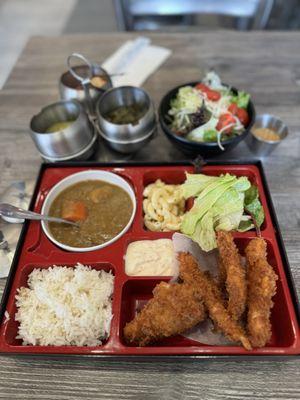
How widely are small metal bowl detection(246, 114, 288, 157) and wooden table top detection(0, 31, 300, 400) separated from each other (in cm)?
8

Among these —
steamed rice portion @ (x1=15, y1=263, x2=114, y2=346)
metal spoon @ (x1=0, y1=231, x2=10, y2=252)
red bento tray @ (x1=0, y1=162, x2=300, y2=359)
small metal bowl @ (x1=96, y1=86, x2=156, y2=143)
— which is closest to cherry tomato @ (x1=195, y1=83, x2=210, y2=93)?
small metal bowl @ (x1=96, y1=86, x2=156, y2=143)

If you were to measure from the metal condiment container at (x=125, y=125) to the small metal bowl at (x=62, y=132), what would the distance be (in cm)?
12

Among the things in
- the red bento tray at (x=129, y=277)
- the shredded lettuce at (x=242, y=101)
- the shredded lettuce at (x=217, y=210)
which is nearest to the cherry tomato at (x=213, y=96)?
the shredded lettuce at (x=242, y=101)

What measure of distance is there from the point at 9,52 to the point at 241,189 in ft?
16.4

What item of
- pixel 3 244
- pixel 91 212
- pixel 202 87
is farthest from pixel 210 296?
pixel 202 87

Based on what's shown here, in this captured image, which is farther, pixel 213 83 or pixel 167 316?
pixel 213 83

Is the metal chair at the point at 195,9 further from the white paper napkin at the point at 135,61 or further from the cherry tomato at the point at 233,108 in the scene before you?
the cherry tomato at the point at 233,108

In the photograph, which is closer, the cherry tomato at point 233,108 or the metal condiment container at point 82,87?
the cherry tomato at point 233,108

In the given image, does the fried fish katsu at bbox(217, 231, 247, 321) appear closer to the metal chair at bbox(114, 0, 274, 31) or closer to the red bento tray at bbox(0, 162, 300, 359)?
the red bento tray at bbox(0, 162, 300, 359)

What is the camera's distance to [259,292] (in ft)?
4.79

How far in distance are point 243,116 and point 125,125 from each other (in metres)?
0.82

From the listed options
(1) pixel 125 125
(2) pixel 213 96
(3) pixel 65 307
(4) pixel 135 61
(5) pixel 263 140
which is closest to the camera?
(3) pixel 65 307

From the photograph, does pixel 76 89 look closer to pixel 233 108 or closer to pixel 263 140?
pixel 233 108

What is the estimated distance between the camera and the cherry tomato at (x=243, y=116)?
221cm
